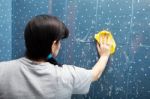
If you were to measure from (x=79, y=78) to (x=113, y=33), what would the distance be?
351 millimetres

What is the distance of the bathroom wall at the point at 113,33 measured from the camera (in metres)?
1.30

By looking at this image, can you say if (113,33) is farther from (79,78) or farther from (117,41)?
(79,78)

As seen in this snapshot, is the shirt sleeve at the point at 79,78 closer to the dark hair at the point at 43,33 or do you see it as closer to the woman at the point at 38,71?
the woman at the point at 38,71

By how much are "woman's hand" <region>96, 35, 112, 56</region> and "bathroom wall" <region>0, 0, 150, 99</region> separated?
4cm

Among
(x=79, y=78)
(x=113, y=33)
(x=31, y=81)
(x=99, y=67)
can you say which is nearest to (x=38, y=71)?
(x=31, y=81)

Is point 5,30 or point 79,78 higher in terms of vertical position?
point 5,30

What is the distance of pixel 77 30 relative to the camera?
1.42 m

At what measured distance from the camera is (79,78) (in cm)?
111

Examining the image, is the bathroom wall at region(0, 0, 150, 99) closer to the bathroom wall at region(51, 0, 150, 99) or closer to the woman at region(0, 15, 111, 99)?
the bathroom wall at region(51, 0, 150, 99)

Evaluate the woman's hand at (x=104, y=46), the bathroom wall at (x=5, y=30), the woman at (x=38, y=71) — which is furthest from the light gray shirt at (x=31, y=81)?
the bathroom wall at (x=5, y=30)

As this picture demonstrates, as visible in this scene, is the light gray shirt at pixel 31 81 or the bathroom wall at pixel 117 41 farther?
the bathroom wall at pixel 117 41

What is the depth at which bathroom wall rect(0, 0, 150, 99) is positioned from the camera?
130cm

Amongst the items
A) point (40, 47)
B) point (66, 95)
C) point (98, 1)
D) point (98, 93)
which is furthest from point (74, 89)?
point (98, 1)

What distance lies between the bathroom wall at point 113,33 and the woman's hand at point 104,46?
39 millimetres
